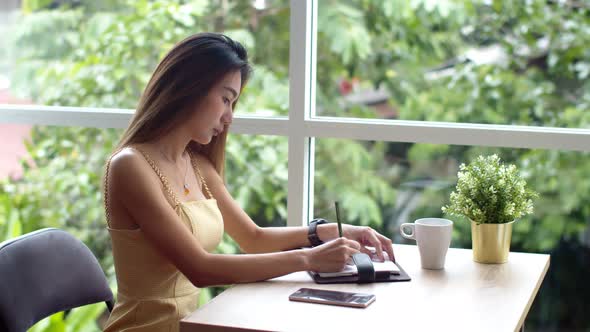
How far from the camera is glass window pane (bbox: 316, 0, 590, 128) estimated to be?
8.61ft

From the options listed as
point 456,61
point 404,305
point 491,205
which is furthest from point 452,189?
point 404,305

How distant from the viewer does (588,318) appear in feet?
8.84

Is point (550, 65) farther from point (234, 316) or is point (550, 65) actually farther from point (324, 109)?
point (234, 316)

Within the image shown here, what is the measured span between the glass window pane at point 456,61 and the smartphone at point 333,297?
1052 mm

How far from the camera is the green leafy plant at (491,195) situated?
7.23 ft

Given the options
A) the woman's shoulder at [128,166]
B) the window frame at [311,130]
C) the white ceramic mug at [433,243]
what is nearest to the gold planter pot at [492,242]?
the white ceramic mug at [433,243]

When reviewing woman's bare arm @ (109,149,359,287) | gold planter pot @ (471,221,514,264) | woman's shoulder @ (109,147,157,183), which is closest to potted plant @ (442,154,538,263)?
gold planter pot @ (471,221,514,264)

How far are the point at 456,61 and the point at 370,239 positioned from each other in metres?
0.78

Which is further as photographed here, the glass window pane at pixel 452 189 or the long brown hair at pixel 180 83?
the glass window pane at pixel 452 189

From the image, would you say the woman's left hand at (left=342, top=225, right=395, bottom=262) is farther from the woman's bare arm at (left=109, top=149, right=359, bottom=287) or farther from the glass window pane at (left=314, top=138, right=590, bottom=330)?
the glass window pane at (left=314, top=138, right=590, bottom=330)

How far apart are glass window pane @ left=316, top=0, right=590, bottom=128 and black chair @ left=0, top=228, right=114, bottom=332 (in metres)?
1.02

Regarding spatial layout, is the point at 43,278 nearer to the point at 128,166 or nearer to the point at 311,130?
the point at 128,166

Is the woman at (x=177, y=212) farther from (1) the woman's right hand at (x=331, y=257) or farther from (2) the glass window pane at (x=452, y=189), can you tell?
(2) the glass window pane at (x=452, y=189)

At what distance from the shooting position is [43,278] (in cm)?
210
